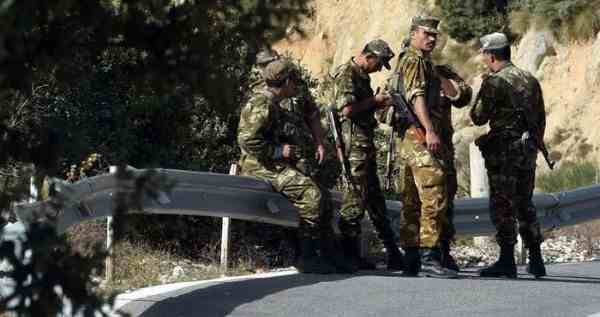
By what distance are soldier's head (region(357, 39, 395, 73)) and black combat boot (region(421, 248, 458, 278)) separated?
5.19ft

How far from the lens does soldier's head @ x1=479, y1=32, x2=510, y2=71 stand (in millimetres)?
10453

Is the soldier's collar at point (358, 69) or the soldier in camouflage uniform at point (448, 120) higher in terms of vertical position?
the soldier's collar at point (358, 69)

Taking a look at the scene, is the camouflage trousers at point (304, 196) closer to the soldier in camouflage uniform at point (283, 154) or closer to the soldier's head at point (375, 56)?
the soldier in camouflage uniform at point (283, 154)

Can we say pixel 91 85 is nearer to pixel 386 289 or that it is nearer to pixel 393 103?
pixel 393 103

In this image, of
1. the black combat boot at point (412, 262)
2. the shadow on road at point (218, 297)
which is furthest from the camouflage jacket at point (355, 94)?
the shadow on road at point (218, 297)

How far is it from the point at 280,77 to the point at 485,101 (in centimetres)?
182

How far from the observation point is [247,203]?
32.5ft

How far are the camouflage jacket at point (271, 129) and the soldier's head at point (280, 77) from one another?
74mm

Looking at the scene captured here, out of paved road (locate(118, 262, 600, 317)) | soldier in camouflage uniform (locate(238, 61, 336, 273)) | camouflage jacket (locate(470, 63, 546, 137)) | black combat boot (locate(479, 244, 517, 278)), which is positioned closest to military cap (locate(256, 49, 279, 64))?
soldier in camouflage uniform (locate(238, 61, 336, 273))

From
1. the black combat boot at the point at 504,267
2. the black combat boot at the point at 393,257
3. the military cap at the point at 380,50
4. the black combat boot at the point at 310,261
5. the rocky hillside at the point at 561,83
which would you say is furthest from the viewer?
the rocky hillside at the point at 561,83

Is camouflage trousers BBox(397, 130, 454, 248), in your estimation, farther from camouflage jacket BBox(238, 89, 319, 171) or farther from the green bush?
the green bush

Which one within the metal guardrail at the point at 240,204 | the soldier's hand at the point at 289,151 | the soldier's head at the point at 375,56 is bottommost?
the metal guardrail at the point at 240,204

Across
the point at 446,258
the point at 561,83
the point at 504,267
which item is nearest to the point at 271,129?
the point at 446,258

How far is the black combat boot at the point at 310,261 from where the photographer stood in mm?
9680
